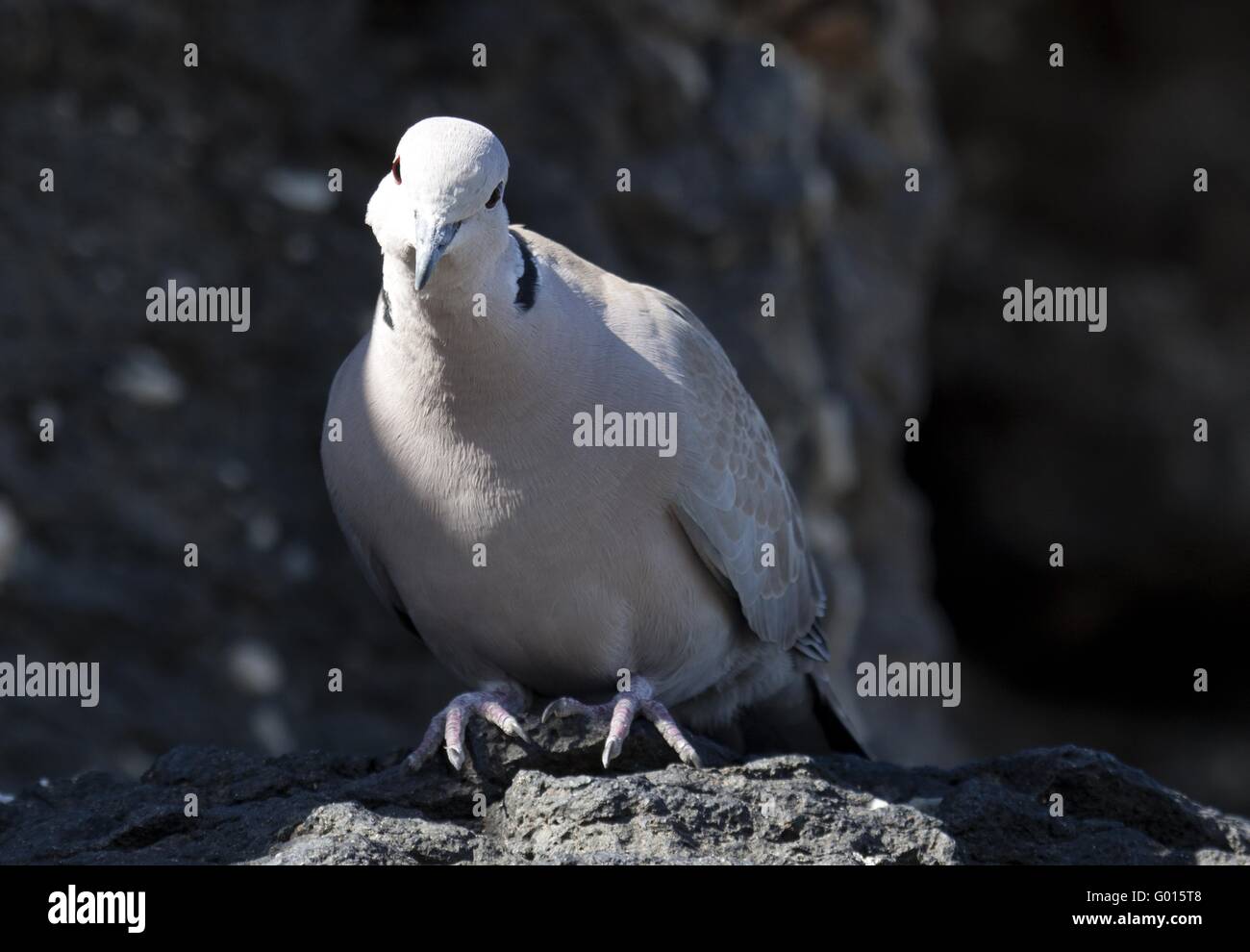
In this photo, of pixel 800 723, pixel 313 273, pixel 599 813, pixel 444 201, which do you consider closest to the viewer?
pixel 599 813

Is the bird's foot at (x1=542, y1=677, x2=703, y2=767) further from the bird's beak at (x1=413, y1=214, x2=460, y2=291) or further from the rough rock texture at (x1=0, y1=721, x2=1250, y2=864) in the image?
the bird's beak at (x1=413, y1=214, x2=460, y2=291)

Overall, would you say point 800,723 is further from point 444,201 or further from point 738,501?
point 444,201

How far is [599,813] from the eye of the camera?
470cm

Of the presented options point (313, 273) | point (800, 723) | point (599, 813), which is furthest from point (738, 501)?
point (313, 273)

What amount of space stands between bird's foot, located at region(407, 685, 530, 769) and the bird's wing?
3.14 feet

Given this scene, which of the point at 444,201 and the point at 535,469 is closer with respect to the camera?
the point at 444,201

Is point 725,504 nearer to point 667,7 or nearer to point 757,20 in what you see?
point 667,7

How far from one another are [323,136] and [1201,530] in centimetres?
940

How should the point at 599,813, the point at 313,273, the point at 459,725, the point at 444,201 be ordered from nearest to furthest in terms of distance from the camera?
the point at 599,813 < the point at 444,201 < the point at 459,725 < the point at 313,273

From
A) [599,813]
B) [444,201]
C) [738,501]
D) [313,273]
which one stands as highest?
[313,273]

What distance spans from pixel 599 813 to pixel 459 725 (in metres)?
0.75

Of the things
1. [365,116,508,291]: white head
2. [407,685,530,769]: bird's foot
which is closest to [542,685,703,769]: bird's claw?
[407,685,530,769]: bird's foot

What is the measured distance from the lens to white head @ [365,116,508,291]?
4797mm

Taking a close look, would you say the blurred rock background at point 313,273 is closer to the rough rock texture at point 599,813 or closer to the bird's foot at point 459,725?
the rough rock texture at point 599,813
